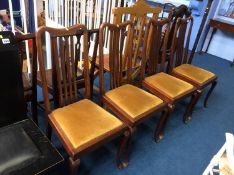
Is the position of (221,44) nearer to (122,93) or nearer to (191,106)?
(191,106)

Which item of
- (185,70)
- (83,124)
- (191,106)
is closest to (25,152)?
(83,124)

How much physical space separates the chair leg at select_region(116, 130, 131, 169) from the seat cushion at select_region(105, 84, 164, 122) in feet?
0.39

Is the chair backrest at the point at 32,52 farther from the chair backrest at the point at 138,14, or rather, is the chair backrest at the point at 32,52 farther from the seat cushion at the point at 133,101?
the chair backrest at the point at 138,14

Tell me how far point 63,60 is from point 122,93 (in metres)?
0.54

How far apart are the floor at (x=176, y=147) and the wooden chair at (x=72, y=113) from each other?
0.22m

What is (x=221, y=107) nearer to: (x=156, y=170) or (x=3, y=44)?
(x=156, y=170)

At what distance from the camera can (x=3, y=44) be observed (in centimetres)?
111

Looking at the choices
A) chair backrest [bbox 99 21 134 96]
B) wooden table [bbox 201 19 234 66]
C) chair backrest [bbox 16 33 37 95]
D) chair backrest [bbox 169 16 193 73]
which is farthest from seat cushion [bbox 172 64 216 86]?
wooden table [bbox 201 19 234 66]

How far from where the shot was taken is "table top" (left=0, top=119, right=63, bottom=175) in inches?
40.5

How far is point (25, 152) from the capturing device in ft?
3.60

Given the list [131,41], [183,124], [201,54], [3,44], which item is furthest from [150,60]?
[201,54]

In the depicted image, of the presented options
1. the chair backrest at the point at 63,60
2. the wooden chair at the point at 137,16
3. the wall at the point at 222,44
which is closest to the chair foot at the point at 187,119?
the wooden chair at the point at 137,16

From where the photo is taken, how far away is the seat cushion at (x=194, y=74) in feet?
7.12

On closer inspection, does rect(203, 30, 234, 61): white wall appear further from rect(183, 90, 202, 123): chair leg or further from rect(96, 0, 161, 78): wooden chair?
rect(96, 0, 161, 78): wooden chair
